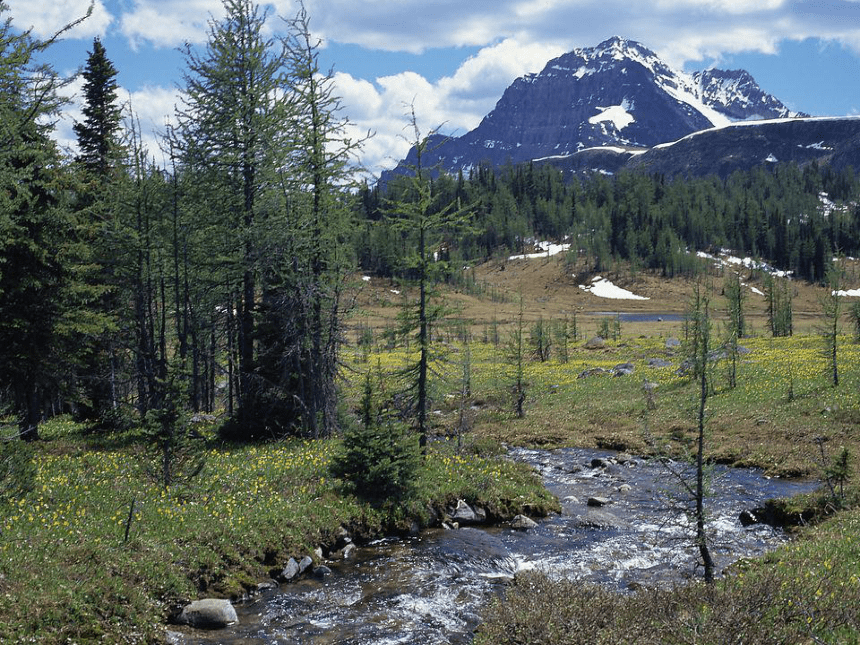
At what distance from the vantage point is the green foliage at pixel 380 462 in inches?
659

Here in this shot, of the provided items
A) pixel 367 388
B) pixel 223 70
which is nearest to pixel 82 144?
pixel 223 70

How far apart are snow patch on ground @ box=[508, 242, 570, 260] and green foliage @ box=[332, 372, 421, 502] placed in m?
151

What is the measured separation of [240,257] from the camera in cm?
2195

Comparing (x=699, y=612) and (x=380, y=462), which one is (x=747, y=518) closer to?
(x=699, y=612)

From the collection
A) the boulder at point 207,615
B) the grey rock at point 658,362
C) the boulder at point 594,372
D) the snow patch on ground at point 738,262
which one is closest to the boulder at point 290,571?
the boulder at point 207,615

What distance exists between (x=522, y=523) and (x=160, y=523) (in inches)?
364

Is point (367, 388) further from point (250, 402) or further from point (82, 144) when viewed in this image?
point (82, 144)

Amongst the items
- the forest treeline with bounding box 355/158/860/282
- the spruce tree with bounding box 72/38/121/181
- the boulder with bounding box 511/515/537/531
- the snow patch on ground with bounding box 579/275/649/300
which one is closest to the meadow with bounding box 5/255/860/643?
the boulder with bounding box 511/515/537/531

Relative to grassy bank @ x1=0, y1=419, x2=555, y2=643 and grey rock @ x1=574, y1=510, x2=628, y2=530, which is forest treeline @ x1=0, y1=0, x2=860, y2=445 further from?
grey rock @ x1=574, y1=510, x2=628, y2=530

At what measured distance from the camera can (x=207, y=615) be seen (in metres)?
11.2

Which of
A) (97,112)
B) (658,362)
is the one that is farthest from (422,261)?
(658,362)

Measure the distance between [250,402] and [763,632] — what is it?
698 inches

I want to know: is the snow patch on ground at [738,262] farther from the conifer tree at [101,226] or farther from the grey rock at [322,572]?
the grey rock at [322,572]

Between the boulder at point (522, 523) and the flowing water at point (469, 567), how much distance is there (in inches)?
8.3
